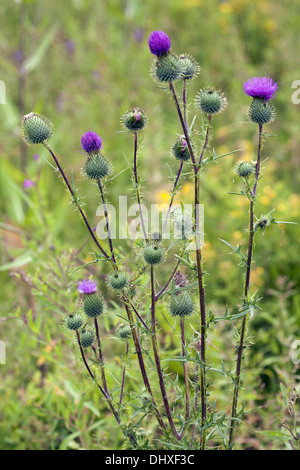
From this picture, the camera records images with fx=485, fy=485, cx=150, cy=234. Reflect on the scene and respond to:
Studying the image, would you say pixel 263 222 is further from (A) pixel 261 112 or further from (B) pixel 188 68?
(B) pixel 188 68

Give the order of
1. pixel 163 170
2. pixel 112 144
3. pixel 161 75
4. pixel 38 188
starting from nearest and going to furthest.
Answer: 1. pixel 161 75
2. pixel 38 188
3. pixel 112 144
4. pixel 163 170

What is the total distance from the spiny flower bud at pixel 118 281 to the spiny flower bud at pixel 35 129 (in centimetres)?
50

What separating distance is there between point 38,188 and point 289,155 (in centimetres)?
274

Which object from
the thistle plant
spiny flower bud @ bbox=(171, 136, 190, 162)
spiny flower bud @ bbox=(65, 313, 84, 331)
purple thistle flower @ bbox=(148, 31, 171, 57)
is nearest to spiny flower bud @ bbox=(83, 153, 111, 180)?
the thistle plant

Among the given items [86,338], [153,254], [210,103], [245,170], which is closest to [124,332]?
[86,338]

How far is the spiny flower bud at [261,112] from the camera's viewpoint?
5.05 feet

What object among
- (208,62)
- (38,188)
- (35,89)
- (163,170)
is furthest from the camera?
(208,62)

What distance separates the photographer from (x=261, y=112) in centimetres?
154

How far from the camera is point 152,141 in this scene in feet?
14.1

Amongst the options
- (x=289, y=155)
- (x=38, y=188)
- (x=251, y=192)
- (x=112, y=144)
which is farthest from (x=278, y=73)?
(x=251, y=192)

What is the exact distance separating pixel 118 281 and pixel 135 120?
516mm

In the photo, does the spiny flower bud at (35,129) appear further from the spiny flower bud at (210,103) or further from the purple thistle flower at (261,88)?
the purple thistle flower at (261,88)

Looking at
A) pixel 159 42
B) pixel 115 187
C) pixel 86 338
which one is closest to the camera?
pixel 159 42
